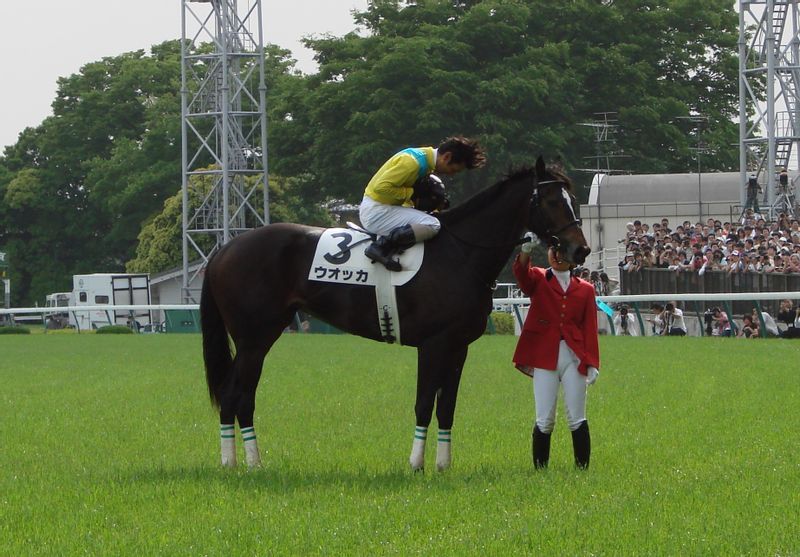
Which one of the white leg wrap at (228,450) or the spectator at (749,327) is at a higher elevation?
the white leg wrap at (228,450)

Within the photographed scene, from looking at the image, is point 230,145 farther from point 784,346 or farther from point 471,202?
point 471,202

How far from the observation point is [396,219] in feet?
28.8

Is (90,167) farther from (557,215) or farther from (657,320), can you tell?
(557,215)

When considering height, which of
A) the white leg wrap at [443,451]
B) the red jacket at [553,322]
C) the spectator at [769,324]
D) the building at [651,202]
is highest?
the building at [651,202]

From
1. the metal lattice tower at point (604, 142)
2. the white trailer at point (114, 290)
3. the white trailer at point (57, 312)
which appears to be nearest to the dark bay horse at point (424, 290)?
the white trailer at point (57, 312)

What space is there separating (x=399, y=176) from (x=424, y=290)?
72 centimetres

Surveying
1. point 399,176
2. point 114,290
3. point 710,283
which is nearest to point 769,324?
point 710,283

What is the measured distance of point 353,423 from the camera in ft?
38.9

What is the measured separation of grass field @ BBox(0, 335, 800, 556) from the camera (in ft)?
20.9

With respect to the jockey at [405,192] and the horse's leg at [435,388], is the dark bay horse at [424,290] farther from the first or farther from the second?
the jockey at [405,192]

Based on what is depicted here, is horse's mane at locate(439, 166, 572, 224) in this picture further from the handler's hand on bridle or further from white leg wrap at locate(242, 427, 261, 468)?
white leg wrap at locate(242, 427, 261, 468)

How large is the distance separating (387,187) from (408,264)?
1.63ft

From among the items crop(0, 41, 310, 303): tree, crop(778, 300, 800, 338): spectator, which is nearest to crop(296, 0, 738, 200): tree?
crop(0, 41, 310, 303): tree

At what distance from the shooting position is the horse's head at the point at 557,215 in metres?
8.27
